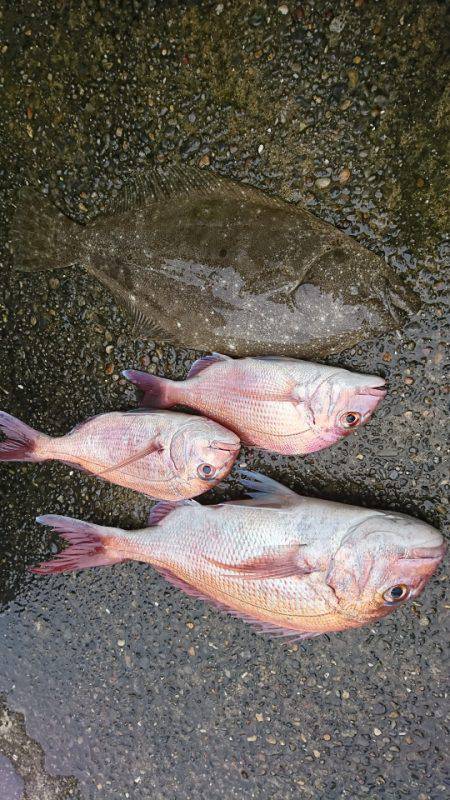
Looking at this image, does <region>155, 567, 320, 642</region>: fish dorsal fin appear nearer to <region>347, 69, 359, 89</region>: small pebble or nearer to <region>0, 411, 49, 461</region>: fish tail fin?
<region>0, 411, 49, 461</region>: fish tail fin

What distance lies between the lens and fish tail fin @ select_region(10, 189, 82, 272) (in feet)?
9.30

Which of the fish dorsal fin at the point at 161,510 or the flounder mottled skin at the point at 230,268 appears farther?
the fish dorsal fin at the point at 161,510

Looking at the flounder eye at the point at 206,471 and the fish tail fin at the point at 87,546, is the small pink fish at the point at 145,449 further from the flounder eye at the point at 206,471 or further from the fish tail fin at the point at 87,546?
the fish tail fin at the point at 87,546

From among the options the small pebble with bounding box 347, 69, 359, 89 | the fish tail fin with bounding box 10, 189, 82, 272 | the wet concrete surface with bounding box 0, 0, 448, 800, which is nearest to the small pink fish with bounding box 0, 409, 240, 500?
the wet concrete surface with bounding box 0, 0, 448, 800

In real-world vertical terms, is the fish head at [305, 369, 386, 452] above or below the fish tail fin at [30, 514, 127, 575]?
above

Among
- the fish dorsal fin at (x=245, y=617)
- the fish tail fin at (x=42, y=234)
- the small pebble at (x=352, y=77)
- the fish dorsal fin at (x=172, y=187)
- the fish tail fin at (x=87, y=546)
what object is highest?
the small pebble at (x=352, y=77)

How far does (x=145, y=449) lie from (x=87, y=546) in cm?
59

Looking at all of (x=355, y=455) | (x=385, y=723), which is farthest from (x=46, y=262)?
(x=385, y=723)

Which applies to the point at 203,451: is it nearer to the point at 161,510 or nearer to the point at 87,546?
the point at 161,510

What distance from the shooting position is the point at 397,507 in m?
2.70

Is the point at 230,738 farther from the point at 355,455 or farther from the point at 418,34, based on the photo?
the point at 418,34

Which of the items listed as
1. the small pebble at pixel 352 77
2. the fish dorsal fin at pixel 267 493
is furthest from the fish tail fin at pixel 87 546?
the small pebble at pixel 352 77

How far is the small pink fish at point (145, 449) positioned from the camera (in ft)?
8.24

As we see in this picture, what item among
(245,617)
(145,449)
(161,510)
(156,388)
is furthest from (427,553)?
(156,388)
